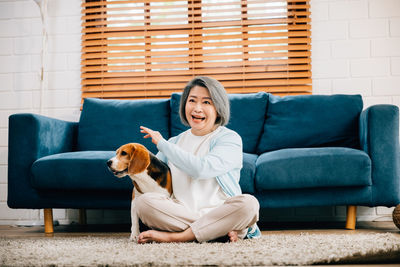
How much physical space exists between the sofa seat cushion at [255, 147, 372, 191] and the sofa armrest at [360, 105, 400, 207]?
0.25 feet

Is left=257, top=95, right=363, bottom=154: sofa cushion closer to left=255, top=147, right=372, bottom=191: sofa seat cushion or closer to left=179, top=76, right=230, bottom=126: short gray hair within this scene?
left=255, top=147, right=372, bottom=191: sofa seat cushion

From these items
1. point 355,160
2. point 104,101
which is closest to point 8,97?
point 104,101

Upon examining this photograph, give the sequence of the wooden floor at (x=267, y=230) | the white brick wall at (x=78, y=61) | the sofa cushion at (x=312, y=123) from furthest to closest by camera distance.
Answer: the white brick wall at (x=78, y=61), the sofa cushion at (x=312, y=123), the wooden floor at (x=267, y=230)

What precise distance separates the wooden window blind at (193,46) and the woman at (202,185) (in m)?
1.35

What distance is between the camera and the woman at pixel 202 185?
1.59 metres

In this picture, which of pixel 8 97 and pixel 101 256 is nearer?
pixel 101 256

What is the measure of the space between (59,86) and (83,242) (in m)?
1.84

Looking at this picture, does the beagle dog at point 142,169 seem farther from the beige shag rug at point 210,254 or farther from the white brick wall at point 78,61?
the white brick wall at point 78,61

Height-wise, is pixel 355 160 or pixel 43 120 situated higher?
pixel 43 120

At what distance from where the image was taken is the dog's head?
5.51ft

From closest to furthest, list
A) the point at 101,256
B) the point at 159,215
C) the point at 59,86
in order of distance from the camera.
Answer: the point at 101,256
the point at 159,215
the point at 59,86

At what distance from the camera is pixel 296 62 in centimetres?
308

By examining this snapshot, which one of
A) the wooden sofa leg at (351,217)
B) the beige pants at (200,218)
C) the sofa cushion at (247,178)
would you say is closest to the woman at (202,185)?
the beige pants at (200,218)

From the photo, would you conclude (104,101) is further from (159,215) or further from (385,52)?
(385,52)
